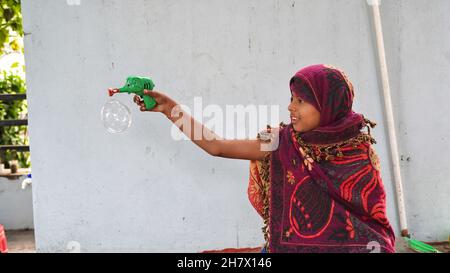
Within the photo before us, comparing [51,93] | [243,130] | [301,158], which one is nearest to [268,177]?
[301,158]

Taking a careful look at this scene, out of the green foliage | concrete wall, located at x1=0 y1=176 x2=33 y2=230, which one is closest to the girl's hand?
concrete wall, located at x1=0 y1=176 x2=33 y2=230

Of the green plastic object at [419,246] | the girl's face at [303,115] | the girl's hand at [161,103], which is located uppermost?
the girl's hand at [161,103]

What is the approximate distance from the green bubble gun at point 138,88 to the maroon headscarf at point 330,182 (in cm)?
74

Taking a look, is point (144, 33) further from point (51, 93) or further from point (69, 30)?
point (51, 93)

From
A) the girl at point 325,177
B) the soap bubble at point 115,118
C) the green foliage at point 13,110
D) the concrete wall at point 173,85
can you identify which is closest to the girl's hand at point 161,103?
the girl at point 325,177

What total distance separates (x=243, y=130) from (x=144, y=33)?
3.92 feet

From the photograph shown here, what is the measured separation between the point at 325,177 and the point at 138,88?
3.43 feet

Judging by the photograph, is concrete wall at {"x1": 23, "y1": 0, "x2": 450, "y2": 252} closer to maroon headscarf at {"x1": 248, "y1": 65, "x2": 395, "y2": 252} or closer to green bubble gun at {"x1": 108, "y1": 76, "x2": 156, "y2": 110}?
green bubble gun at {"x1": 108, "y1": 76, "x2": 156, "y2": 110}

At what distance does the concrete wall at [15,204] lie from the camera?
5418 mm

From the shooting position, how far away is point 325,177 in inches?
89.0

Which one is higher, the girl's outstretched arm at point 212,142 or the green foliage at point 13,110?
the green foliage at point 13,110

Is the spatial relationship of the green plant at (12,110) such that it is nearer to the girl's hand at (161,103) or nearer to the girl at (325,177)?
the girl's hand at (161,103)

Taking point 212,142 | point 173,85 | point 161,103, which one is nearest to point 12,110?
point 173,85

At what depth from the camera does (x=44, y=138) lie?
12.8 ft
